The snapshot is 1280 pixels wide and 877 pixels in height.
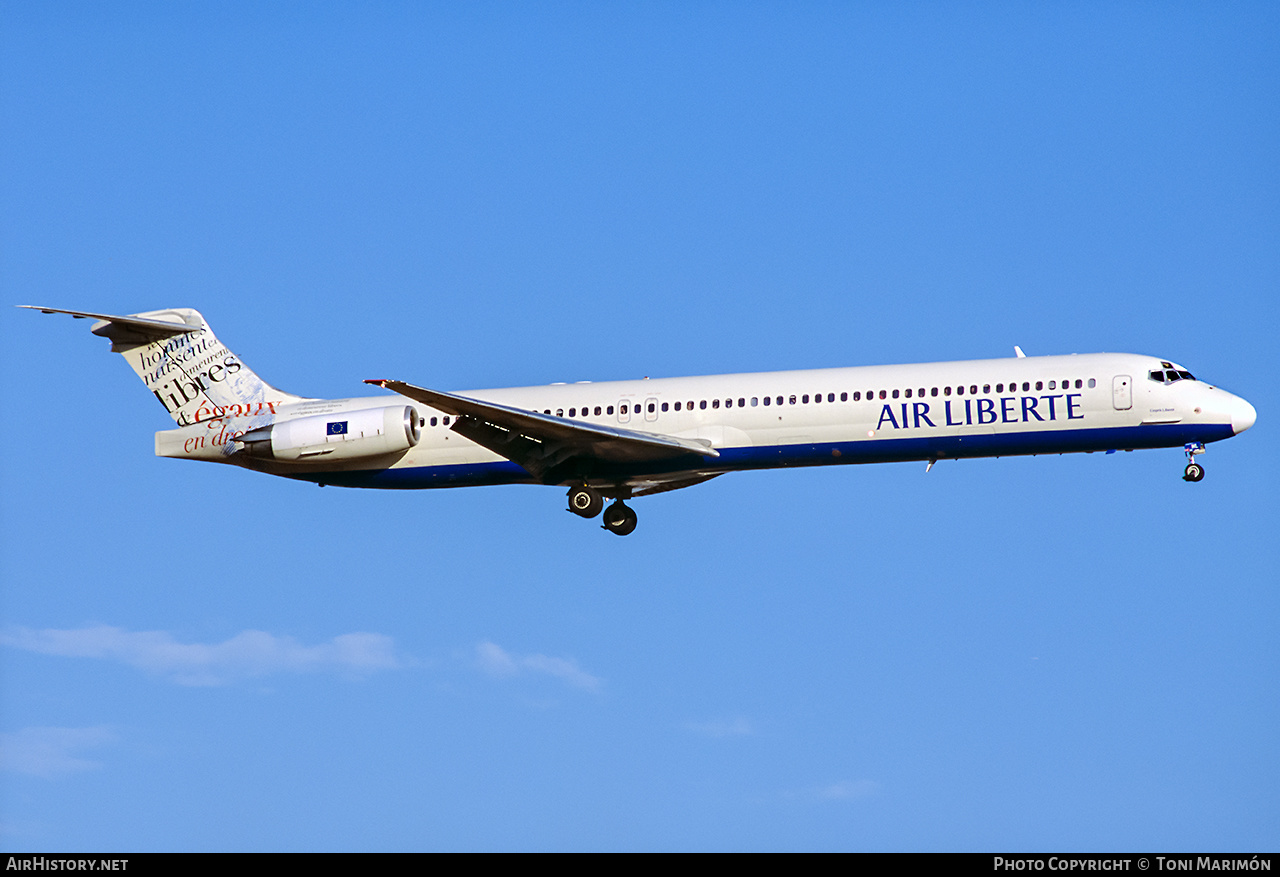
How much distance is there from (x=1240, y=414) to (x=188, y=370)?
24851 millimetres

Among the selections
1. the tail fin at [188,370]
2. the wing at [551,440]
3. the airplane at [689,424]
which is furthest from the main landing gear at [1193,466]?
the tail fin at [188,370]

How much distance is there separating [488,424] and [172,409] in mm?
8950

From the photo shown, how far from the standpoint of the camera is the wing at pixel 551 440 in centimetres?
3322

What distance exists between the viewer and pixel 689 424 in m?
34.6

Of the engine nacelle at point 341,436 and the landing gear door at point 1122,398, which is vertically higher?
the landing gear door at point 1122,398

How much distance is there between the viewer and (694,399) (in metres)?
34.7

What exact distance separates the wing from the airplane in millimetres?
45

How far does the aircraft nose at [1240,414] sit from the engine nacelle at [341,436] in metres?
18.2

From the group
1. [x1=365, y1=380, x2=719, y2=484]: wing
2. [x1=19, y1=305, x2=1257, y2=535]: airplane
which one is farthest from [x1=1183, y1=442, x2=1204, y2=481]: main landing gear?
[x1=365, y1=380, x2=719, y2=484]: wing

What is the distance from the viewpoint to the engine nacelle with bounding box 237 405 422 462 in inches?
1396

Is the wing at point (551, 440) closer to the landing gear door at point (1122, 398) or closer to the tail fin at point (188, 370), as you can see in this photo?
the tail fin at point (188, 370)
